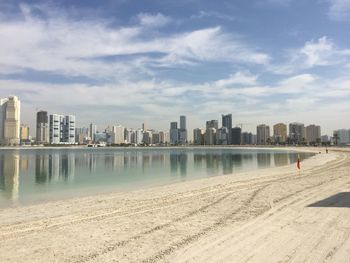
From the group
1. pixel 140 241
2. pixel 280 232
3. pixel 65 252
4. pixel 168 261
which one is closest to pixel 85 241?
pixel 65 252

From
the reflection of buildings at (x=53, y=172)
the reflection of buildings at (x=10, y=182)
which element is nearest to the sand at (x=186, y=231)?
the reflection of buildings at (x=10, y=182)

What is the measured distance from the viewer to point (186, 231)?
11.4m

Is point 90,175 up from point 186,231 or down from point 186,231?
down

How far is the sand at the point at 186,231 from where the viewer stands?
8.88 metres

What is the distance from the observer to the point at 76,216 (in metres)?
14.9

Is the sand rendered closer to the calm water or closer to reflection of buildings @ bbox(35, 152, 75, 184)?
the calm water

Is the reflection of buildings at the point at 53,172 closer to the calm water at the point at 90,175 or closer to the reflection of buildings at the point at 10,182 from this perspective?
the calm water at the point at 90,175

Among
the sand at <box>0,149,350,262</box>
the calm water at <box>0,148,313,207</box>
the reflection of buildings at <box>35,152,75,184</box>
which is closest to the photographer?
the sand at <box>0,149,350,262</box>

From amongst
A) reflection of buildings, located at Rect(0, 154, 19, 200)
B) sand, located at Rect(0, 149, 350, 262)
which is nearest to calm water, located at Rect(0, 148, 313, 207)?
reflection of buildings, located at Rect(0, 154, 19, 200)

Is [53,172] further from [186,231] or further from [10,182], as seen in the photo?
[186,231]

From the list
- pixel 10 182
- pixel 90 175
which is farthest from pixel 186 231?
pixel 90 175

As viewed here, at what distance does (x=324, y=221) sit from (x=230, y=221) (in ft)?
11.5

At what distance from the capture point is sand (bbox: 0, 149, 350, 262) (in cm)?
888

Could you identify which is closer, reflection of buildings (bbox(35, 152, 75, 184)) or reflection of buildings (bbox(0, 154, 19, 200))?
reflection of buildings (bbox(0, 154, 19, 200))
